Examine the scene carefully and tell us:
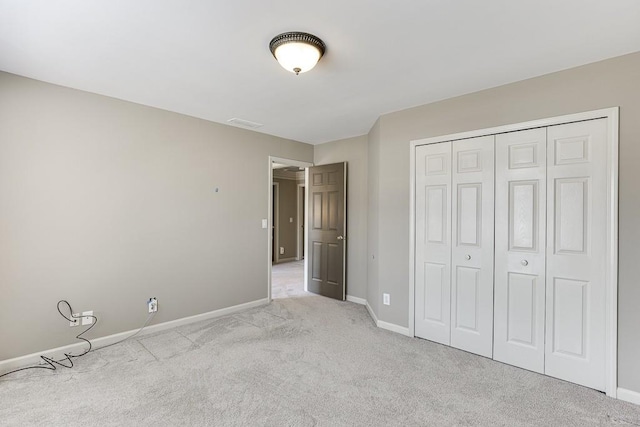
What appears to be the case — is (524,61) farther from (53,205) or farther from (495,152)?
(53,205)

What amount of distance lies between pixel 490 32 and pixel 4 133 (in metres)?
3.68

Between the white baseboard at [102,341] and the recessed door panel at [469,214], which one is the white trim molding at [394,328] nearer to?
the recessed door panel at [469,214]

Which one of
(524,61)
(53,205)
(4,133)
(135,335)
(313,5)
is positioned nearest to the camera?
(313,5)

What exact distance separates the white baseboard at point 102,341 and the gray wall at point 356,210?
1.58 meters

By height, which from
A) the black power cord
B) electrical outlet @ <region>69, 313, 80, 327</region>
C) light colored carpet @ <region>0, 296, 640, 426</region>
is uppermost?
A: electrical outlet @ <region>69, 313, 80, 327</region>

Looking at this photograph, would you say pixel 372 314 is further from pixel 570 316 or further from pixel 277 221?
pixel 277 221

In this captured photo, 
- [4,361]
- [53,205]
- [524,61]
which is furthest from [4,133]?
[524,61]

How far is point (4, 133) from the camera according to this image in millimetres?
2428

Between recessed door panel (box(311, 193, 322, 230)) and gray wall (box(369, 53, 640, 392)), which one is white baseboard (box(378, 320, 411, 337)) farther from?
recessed door panel (box(311, 193, 322, 230))

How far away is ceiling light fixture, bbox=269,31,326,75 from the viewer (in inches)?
74.8

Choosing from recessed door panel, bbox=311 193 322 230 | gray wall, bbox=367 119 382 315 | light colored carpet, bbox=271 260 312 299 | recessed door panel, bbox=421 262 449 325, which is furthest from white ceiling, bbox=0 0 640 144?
light colored carpet, bbox=271 260 312 299

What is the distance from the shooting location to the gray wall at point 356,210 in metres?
4.34

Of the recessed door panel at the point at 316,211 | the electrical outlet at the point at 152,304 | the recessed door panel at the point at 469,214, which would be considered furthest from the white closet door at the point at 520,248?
the electrical outlet at the point at 152,304

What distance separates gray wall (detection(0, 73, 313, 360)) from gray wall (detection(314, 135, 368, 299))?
1.38 meters
